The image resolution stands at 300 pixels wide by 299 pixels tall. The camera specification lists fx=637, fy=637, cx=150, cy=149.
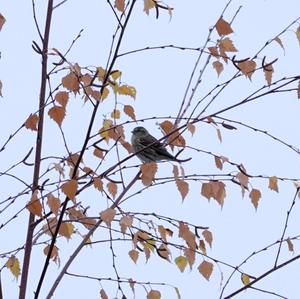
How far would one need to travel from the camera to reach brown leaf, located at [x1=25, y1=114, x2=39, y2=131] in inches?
110

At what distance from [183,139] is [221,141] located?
0.26m

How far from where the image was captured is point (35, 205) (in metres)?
2.53

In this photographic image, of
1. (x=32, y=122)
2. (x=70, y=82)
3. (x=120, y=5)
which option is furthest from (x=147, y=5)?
(x=32, y=122)

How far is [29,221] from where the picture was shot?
2779 mm

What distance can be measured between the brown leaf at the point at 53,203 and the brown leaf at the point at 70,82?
1.55 feet

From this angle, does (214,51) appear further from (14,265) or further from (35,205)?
(14,265)

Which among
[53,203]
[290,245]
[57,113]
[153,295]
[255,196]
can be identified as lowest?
[153,295]

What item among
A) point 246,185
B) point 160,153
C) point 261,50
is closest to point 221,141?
point 246,185

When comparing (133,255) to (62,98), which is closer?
(62,98)

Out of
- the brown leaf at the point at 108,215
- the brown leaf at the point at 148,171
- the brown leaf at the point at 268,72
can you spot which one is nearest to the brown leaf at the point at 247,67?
the brown leaf at the point at 268,72

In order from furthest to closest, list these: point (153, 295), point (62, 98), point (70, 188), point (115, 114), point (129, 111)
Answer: point (115, 114) → point (129, 111) → point (153, 295) → point (62, 98) → point (70, 188)

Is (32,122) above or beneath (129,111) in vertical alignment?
beneath

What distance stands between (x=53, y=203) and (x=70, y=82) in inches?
20.9

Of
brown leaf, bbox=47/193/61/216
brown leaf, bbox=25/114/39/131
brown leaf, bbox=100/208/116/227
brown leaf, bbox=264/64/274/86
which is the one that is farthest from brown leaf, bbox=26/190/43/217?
brown leaf, bbox=264/64/274/86
